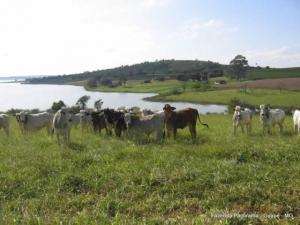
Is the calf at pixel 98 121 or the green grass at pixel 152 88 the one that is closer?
the calf at pixel 98 121

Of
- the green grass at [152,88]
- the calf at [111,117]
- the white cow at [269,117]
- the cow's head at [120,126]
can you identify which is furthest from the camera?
the green grass at [152,88]

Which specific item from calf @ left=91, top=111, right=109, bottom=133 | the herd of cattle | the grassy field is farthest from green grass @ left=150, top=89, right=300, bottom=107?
the grassy field

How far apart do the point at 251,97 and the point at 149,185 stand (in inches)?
3130

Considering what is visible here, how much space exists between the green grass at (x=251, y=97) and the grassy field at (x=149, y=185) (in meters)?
61.7

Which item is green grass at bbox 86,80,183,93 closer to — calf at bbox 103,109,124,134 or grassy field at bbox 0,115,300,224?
calf at bbox 103,109,124,134

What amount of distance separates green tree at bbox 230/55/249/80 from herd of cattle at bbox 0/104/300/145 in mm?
120462

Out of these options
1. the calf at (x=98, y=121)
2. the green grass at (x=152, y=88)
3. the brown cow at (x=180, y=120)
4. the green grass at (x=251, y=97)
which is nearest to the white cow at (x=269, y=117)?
the brown cow at (x=180, y=120)

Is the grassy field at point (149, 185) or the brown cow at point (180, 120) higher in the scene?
the brown cow at point (180, 120)

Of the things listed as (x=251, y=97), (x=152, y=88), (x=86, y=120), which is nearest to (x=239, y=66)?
(x=152, y=88)

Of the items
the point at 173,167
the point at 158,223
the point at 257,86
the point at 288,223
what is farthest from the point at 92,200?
the point at 257,86

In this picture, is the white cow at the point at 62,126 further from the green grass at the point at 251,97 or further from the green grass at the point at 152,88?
the green grass at the point at 152,88

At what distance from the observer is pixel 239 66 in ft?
471

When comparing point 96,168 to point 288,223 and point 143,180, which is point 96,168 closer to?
point 143,180

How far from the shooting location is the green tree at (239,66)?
14388 centimetres
